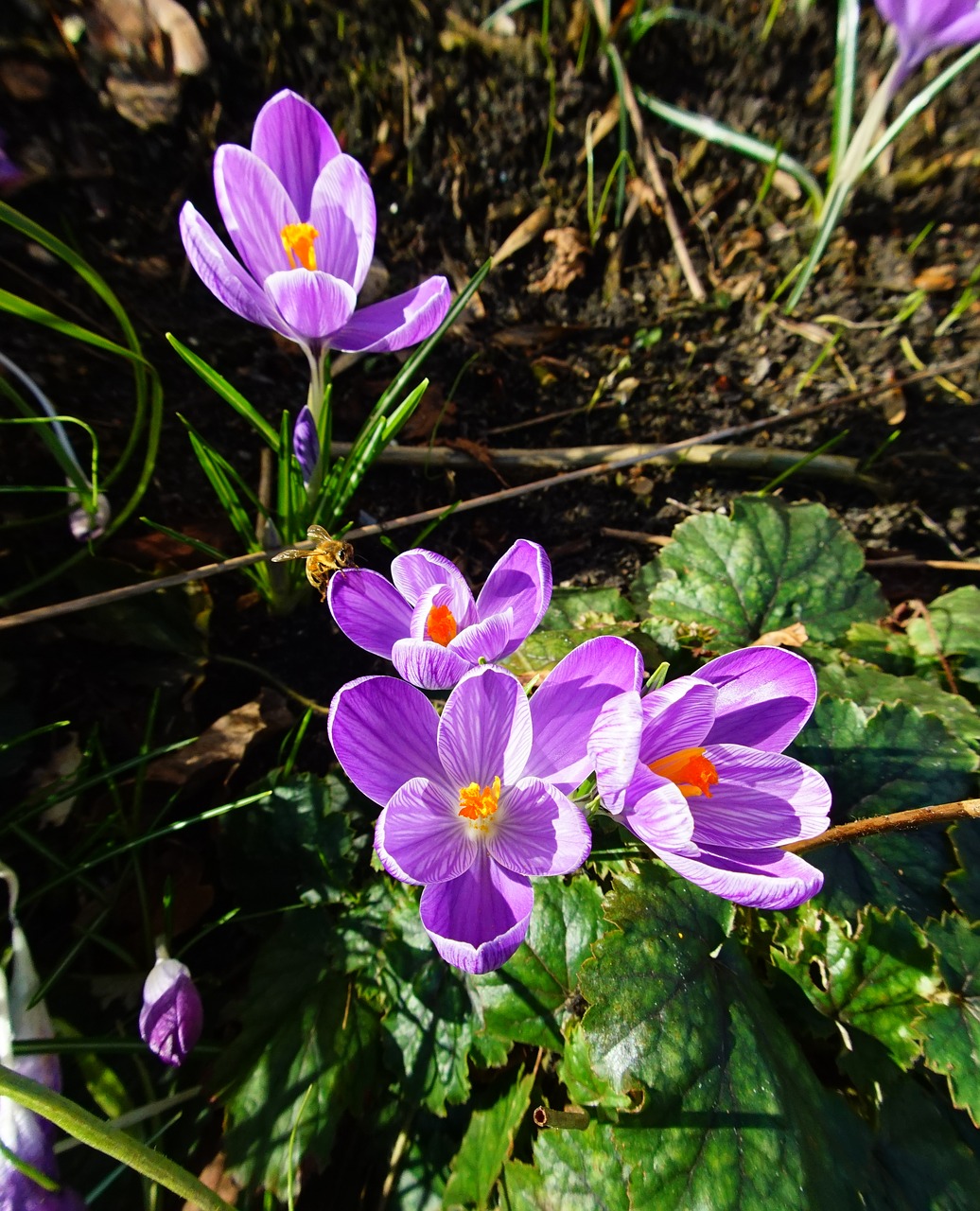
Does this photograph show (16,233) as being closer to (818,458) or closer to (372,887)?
(372,887)

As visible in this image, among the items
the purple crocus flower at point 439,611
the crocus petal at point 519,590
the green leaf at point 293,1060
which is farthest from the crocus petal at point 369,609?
the green leaf at point 293,1060

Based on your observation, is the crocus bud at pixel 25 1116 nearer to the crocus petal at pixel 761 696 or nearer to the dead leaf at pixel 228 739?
the dead leaf at pixel 228 739

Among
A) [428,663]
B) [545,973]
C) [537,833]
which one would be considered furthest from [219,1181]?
[428,663]

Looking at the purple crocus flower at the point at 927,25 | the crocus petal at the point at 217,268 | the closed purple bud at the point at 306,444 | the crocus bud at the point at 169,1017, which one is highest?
the purple crocus flower at the point at 927,25

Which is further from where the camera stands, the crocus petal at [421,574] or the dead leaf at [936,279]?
the dead leaf at [936,279]

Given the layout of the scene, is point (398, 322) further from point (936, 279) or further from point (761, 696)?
point (936, 279)

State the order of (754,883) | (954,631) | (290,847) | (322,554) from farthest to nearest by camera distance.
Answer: (954,631)
(290,847)
(322,554)
(754,883)

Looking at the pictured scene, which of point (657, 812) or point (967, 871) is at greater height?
point (657, 812)

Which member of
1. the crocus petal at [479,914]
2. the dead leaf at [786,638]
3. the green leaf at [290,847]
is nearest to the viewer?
the crocus petal at [479,914]
